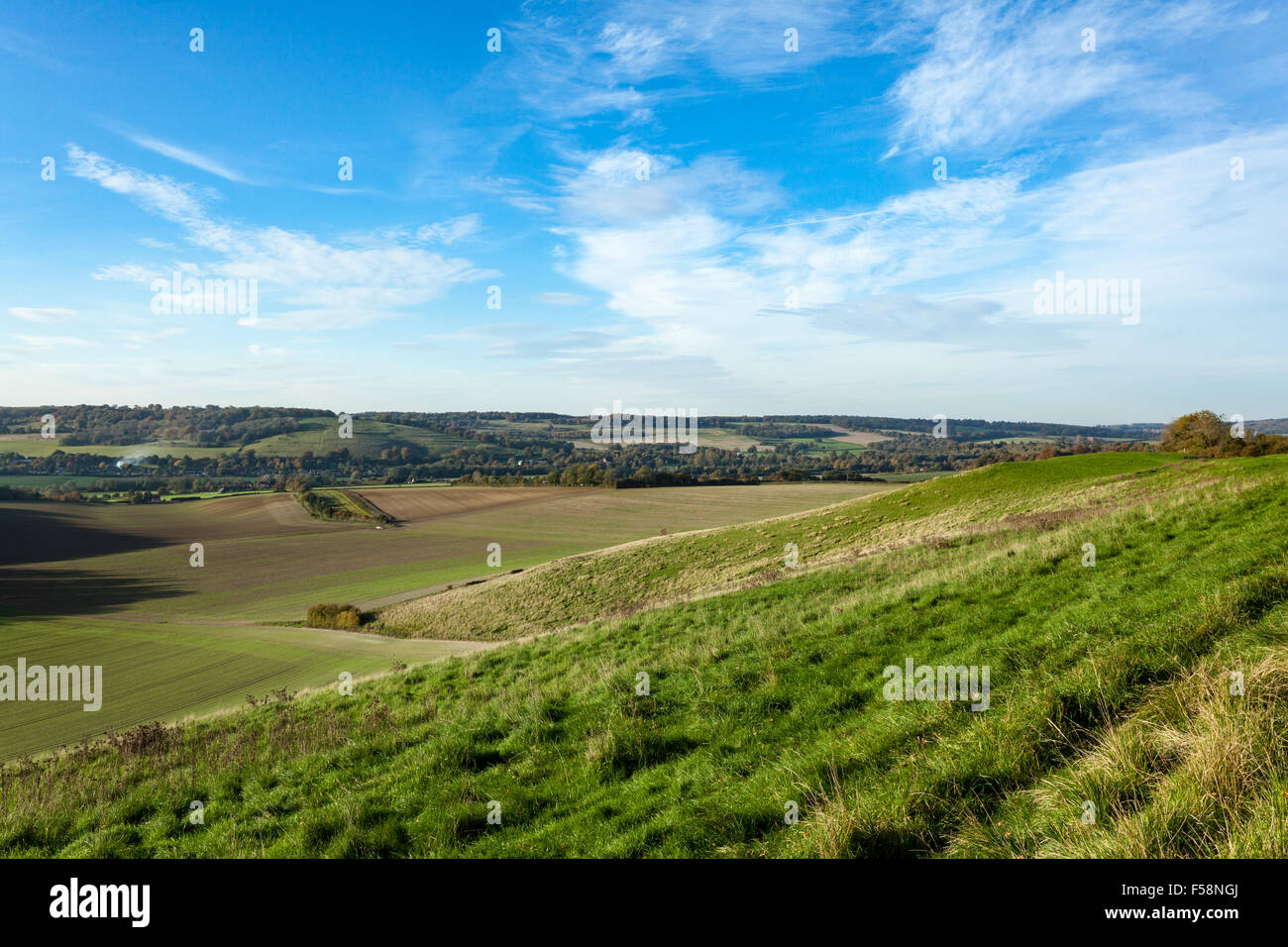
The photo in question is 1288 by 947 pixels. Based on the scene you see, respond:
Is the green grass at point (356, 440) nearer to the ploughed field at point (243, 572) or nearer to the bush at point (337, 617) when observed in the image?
the ploughed field at point (243, 572)

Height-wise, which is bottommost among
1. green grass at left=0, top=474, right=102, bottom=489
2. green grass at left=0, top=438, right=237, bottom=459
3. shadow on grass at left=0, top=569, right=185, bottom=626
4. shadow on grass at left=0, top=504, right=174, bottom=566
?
shadow on grass at left=0, top=569, right=185, bottom=626

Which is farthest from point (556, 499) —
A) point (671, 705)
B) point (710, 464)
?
point (671, 705)

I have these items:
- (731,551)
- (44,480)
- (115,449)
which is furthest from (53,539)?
(115,449)

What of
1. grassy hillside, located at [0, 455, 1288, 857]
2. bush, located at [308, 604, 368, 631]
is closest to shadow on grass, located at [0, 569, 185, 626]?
bush, located at [308, 604, 368, 631]

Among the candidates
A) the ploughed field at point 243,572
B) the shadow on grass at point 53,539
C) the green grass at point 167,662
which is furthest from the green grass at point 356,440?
the green grass at point 167,662

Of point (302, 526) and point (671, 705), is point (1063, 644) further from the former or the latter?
point (302, 526)

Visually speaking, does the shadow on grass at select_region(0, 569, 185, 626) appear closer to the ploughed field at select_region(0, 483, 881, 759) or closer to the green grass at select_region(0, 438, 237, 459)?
the ploughed field at select_region(0, 483, 881, 759)

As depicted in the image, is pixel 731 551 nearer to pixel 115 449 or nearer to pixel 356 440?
pixel 356 440
